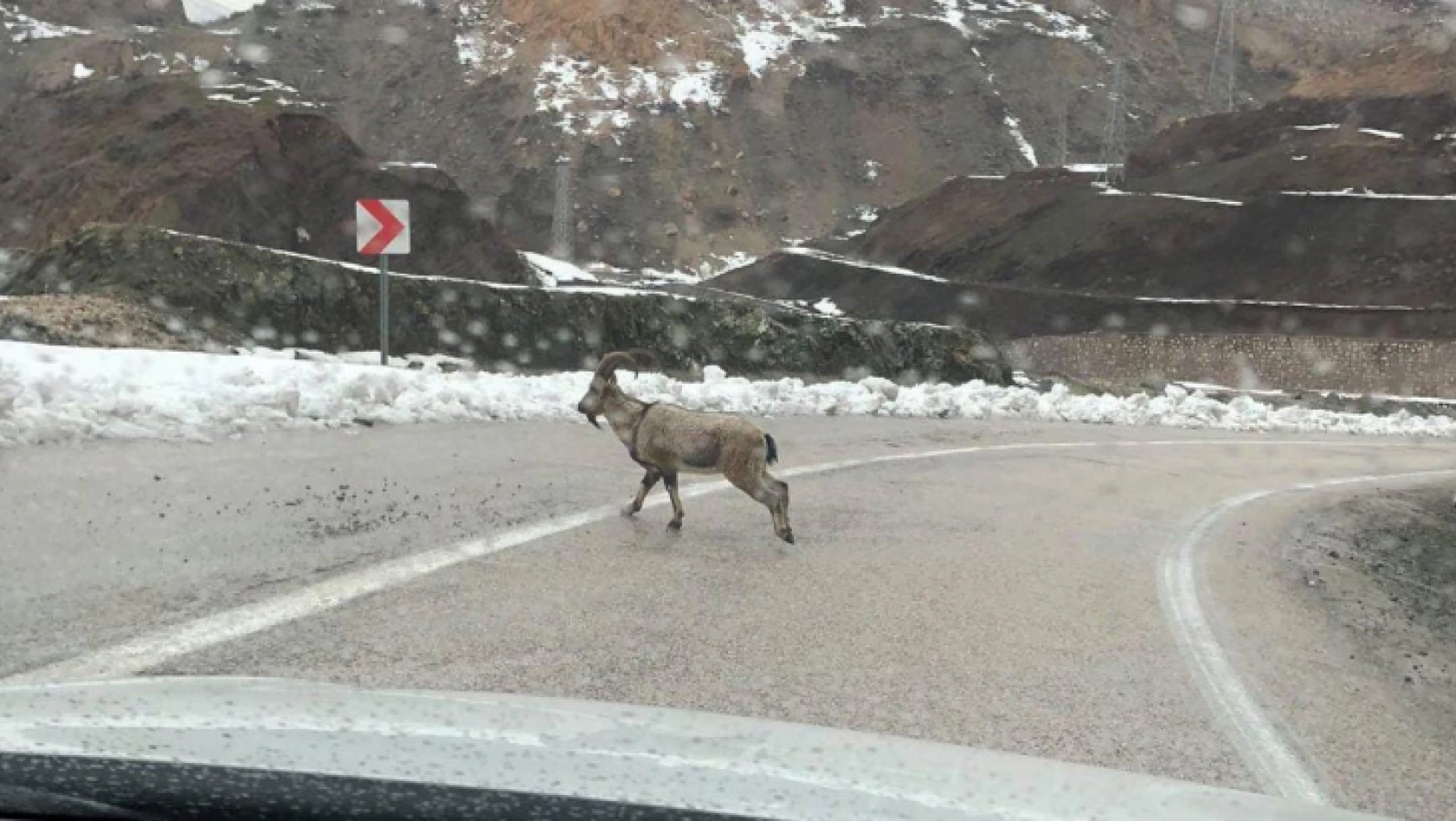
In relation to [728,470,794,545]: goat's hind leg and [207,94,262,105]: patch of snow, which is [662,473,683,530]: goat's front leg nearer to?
[728,470,794,545]: goat's hind leg

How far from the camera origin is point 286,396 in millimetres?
12219

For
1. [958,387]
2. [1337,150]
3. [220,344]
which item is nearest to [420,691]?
[220,344]

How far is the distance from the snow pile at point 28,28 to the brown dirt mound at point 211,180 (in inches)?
2995

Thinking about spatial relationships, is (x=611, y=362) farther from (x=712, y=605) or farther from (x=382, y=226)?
(x=382, y=226)

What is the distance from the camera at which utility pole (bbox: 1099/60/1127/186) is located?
89312 mm

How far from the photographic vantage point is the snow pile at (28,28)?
11025cm

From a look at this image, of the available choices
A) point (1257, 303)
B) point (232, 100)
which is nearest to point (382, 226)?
point (232, 100)

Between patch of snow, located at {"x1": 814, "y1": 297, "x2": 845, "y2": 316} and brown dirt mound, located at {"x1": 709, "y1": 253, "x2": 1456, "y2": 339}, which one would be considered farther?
patch of snow, located at {"x1": 814, "y1": 297, "x2": 845, "y2": 316}

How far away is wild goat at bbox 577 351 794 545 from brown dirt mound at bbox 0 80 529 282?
30.9 metres

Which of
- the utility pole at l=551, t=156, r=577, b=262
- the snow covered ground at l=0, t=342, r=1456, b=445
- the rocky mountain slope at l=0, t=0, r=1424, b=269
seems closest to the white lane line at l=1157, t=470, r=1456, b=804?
the snow covered ground at l=0, t=342, r=1456, b=445

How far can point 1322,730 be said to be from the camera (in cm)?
558

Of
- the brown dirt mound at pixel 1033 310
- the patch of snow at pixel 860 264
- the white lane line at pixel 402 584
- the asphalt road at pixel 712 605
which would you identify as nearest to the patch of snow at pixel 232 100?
the asphalt road at pixel 712 605

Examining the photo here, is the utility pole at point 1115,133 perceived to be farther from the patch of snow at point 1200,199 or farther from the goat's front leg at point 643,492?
the goat's front leg at point 643,492

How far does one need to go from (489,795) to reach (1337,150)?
90.0 m
